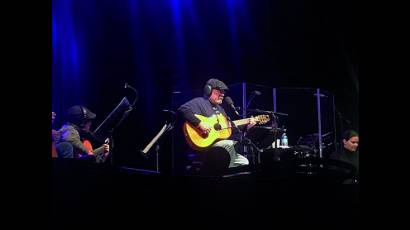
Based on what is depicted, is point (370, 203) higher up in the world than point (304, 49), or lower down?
lower down

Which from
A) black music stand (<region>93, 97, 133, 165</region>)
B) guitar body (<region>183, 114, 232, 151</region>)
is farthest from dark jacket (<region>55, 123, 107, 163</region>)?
guitar body (<region>183, 114, 232, 151</region>)

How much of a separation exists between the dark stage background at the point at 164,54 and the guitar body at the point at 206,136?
1630 mm

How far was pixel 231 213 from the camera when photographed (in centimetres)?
114

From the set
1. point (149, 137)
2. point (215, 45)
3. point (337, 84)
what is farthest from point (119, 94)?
point (337, 84)

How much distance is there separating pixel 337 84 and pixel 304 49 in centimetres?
89

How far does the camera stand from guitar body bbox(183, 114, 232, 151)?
462 cm

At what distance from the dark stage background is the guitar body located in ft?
5.35

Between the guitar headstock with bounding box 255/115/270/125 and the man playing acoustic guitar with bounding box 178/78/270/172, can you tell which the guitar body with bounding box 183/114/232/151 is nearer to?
the man playing acoustic guitar with bounding box 178/78/270/172

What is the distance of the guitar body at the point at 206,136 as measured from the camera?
15.2ft

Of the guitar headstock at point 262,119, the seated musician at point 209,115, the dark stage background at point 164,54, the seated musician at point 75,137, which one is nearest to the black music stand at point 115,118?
the seated musician at point 75,137

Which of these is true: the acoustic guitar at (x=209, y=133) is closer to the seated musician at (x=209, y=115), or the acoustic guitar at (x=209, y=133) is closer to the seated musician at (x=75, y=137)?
the seated musician at (x=209, y=115)

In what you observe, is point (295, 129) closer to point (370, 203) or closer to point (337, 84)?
point (337, 84)

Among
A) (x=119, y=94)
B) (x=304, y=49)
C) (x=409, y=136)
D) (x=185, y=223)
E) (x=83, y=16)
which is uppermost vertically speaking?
(x=83, y=16)

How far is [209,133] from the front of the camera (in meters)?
4.63
